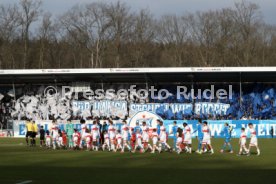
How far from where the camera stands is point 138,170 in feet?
65.3

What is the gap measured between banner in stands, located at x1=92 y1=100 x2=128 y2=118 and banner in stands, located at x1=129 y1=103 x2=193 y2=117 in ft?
2.67

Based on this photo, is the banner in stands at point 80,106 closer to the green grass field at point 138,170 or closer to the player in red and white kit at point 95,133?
the player in red and white kit at point 95,133

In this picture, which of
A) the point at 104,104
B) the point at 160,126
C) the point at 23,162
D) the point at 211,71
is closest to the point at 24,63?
the point at 104,104

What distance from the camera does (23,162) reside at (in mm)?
23578

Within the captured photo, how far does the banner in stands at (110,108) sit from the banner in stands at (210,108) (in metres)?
7.15

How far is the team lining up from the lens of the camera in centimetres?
3033

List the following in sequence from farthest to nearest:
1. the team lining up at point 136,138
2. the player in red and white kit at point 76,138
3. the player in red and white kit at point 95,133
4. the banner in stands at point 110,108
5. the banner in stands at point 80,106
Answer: the banner in stands at point 80,106 → the banner in stands at point 110,108 → the player in red and white kit at point 76,138 → the player in red and white kit at point 95,133 → the team lining up at point 136,138

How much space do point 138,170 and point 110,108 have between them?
110 ft

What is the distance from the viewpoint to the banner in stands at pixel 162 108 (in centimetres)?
5259

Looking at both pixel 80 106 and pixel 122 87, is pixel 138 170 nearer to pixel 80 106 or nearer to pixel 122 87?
pixel 80 106

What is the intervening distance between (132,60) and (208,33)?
417 inches

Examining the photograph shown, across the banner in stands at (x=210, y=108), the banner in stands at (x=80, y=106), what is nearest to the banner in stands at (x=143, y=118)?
the banner in stands at (x=210, y=108)

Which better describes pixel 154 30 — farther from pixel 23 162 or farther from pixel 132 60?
pixel 23 162

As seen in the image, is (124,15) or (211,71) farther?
(124,15)
